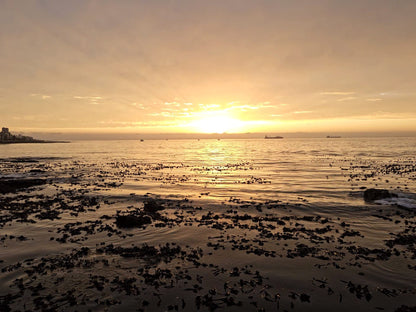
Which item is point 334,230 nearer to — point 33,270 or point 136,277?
point 136,277

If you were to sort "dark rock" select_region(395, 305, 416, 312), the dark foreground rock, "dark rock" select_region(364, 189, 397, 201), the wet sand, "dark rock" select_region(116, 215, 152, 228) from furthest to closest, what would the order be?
the dark foreground rock < "dark rock" select_region(364, 189, 397, 201) < "dark rock" select_region(116, 215, 152, 228) < the wet sand < "dark rock" select_region(395, 305, 416, 312)

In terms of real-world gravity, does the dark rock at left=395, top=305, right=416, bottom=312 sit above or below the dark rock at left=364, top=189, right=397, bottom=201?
below

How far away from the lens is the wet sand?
9.30 meters

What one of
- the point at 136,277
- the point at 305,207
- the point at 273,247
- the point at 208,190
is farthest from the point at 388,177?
the point at 136,277

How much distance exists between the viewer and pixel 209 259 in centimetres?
1269

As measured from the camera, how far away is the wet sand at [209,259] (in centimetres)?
930

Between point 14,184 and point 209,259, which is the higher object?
point 14,184

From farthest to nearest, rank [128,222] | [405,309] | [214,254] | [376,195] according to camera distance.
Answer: [376,195] < [128,222] < [214,254] < [405,309]

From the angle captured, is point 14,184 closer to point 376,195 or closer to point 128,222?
point 128,222

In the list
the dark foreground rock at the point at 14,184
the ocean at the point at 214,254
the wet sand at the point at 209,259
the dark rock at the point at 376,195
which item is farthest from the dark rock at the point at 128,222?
the dark rock at the point at 376,195

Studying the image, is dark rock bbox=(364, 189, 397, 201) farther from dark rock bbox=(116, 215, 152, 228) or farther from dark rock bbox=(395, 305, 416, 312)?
dark rock bbox=(116, 215, 152, 228)

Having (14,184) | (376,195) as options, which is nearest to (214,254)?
(376,195)

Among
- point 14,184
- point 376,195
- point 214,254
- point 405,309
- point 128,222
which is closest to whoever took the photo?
point 405,309

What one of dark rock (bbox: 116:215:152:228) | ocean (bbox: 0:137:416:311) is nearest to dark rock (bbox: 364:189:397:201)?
ocean (bbox: 0:137:416:311)
